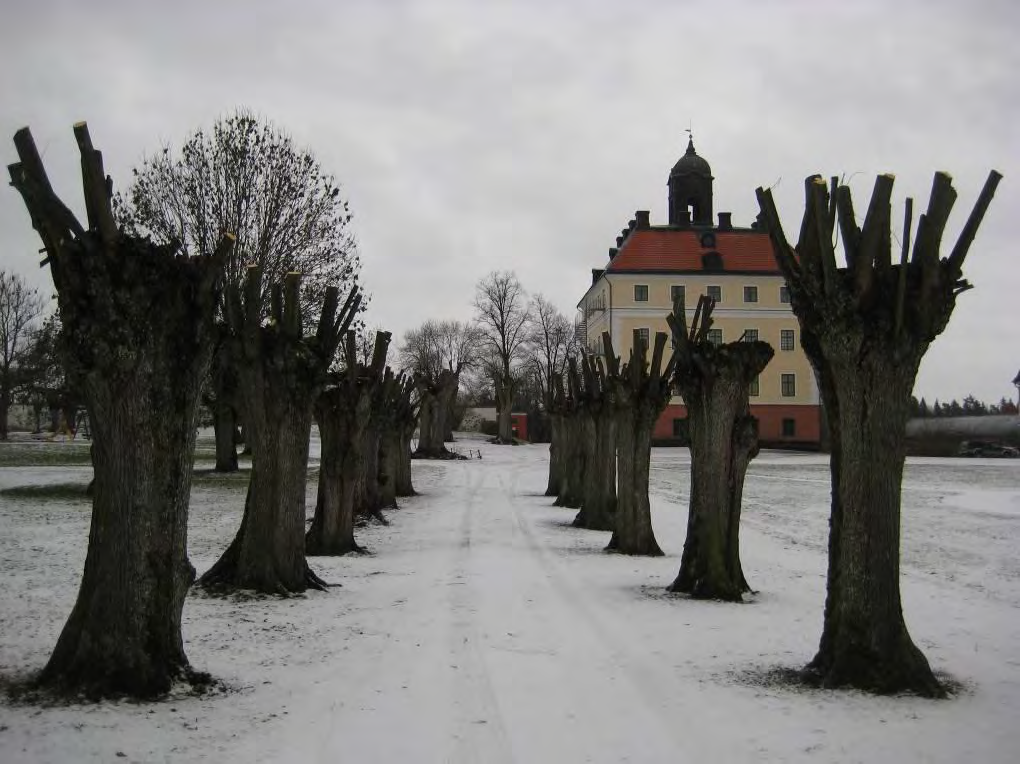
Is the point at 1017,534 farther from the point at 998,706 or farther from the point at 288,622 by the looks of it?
the point at 288,622

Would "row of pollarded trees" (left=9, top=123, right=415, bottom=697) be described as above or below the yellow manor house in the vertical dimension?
below

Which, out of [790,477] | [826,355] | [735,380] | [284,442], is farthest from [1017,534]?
[790,477]

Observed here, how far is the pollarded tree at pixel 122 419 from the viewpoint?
6211 mm

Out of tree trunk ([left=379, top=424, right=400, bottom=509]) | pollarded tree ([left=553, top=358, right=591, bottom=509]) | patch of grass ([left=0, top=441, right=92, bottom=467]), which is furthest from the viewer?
patch of grass ([left=0, top=441, right=92, bottom=467])

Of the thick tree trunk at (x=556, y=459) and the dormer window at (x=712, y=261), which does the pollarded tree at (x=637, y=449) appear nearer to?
the thick tree trunk at (x=556, y=459)

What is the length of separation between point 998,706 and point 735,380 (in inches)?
213

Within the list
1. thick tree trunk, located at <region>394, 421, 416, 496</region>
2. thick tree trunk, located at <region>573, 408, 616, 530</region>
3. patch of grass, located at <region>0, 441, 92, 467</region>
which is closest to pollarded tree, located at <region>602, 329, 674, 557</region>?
thick tree trunk, located at <region>573, 408, 616, 530</region>

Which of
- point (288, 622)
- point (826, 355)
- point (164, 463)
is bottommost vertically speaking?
point (288, 622)

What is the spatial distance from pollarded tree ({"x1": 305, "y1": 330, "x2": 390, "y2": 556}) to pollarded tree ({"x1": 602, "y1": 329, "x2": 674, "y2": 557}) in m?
4.07

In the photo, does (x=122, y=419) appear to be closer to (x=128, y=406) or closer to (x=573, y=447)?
(x=128, y=406)

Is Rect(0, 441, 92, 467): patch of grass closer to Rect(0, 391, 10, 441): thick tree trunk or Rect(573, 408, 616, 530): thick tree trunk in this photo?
Rect(0, 391, 10, 441): thick tree trunk

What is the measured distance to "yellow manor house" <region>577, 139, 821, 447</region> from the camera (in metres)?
68.4

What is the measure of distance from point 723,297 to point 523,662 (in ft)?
213

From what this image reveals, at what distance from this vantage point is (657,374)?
14.7m
